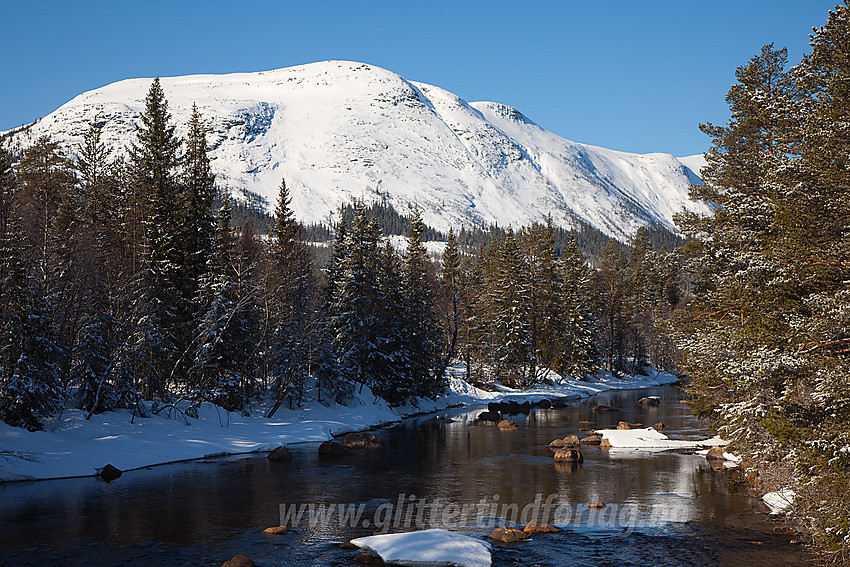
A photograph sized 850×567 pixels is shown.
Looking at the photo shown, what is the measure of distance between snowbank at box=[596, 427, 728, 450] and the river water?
1.43 m

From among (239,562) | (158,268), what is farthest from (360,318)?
(239,562)

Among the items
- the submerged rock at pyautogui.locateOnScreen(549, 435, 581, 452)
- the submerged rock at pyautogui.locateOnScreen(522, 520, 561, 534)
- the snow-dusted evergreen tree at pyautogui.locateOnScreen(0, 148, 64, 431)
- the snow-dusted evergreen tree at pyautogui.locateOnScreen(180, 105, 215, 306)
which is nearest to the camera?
the submerged rock at pyautogui.locateOnScreen(522, 520, 561, 534)

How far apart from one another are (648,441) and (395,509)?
17.6 metres

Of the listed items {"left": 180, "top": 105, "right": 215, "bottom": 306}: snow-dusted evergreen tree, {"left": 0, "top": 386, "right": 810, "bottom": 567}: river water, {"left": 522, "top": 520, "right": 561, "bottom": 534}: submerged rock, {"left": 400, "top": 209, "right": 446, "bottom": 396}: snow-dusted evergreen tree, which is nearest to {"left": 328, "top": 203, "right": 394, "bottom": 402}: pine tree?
{"left": 400, "top": 209, "right": 446, "bottom": 396}: snow-dusted evergreen tree

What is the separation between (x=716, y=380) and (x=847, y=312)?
13.0 meters

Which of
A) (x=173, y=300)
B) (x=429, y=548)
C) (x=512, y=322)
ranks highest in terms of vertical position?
(x=173, y=300)

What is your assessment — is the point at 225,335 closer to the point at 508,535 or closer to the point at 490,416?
the point at 490,416

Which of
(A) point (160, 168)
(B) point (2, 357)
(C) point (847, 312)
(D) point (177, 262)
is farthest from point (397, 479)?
(A) point (160, 168)

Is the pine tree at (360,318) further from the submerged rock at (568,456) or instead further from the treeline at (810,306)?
the treeline at (810,306)

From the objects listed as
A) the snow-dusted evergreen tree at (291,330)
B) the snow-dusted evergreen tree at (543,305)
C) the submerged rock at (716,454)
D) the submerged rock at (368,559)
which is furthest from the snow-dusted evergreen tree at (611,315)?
the submerged rock at (368,559)

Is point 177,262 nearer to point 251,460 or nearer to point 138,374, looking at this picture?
point 138,374

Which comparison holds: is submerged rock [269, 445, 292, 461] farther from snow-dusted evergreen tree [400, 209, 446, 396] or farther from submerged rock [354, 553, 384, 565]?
snow-dusted evergreen tree [400, 209, 446, 396]

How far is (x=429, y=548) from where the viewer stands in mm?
15844

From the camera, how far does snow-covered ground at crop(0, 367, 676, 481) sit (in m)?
25.0
